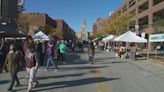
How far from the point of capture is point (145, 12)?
2817 inches

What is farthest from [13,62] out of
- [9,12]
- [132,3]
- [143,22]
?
[132,3]

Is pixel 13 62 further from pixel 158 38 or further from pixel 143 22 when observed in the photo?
pixel 143 22

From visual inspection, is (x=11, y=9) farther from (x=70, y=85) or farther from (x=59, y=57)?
(x=70, y=85)

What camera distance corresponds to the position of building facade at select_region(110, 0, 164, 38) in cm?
6350

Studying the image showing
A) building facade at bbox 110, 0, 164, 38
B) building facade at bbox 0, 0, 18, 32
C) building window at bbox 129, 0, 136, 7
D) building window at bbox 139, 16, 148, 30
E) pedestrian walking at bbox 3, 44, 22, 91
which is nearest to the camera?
pedestrian walking at bbox 3, 44, 22, 91

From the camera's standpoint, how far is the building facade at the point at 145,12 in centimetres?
6350

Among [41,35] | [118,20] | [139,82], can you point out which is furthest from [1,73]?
[118,20]

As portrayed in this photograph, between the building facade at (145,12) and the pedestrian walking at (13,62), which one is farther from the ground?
the building facade at (145,12)

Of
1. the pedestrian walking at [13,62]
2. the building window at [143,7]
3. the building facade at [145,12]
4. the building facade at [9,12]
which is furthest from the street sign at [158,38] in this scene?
the building window at [143,7]

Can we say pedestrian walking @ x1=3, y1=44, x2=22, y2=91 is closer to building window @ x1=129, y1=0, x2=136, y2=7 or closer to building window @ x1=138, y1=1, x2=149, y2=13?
building window @ x1=138, y1=1, x2=149, y2=13

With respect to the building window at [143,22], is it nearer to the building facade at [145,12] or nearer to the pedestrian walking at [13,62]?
the building facade at [145,12]

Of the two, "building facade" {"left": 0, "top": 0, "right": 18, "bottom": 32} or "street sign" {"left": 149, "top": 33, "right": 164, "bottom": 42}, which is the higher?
"building facade" {"left": 0, "top": 0, "right": 18, "bottom": 32}

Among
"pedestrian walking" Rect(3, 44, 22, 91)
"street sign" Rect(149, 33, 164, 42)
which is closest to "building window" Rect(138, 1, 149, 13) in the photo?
"street sign" Rect(149, 33, 164, 42)

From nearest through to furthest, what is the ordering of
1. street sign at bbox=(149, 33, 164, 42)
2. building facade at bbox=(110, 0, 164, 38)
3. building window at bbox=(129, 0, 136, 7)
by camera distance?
street sign at bbox=(149, 33, 164, 42)
building facade at bbox=(110, 0, 164, 38)
building window at bbox=(129, 0, 136, 7)
